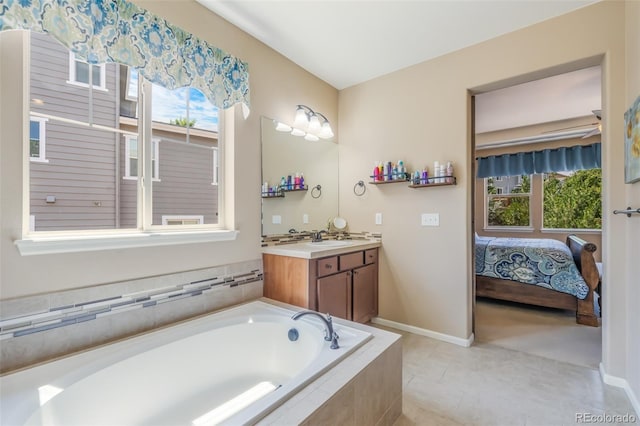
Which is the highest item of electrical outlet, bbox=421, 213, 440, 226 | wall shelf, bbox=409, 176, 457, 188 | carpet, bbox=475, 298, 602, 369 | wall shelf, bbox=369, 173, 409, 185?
wall shelf, bbox=369, 173, 409, 185

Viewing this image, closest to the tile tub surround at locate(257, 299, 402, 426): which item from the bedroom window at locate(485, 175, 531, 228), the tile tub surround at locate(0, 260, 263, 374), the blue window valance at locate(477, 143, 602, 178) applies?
the tile tub surround at locate(0, 260, 263, 374)

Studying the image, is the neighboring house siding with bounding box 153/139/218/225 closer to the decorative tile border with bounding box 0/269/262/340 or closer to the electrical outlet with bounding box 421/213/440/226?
the decorative tile border with bounding box 0/269/262/340

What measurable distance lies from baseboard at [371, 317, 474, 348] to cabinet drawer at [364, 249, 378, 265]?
2.08 feet

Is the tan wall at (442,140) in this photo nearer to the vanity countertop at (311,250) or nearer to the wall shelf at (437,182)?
the wall shelf at (437,182)

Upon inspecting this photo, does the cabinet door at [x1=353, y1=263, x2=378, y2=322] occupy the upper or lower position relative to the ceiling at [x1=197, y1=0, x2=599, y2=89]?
lower

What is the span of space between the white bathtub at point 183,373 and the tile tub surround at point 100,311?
0.47ft

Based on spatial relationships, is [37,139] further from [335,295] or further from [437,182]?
[437,182]

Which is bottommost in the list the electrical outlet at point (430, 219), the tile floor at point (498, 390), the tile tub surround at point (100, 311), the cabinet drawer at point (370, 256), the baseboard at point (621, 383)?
the tile floor at point (498, 390)

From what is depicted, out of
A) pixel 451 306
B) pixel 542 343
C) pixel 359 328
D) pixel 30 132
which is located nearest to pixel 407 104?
pixel 451 306

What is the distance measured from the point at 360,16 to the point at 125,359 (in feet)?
8.49

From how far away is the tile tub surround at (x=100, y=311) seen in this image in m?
1.35

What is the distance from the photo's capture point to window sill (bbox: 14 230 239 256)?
1391 mm

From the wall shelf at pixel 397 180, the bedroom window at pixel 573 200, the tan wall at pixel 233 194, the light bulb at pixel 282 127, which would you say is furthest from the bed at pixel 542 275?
the light bulb at pixel 282 127

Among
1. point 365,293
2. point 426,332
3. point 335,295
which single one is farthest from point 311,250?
point 426,332
